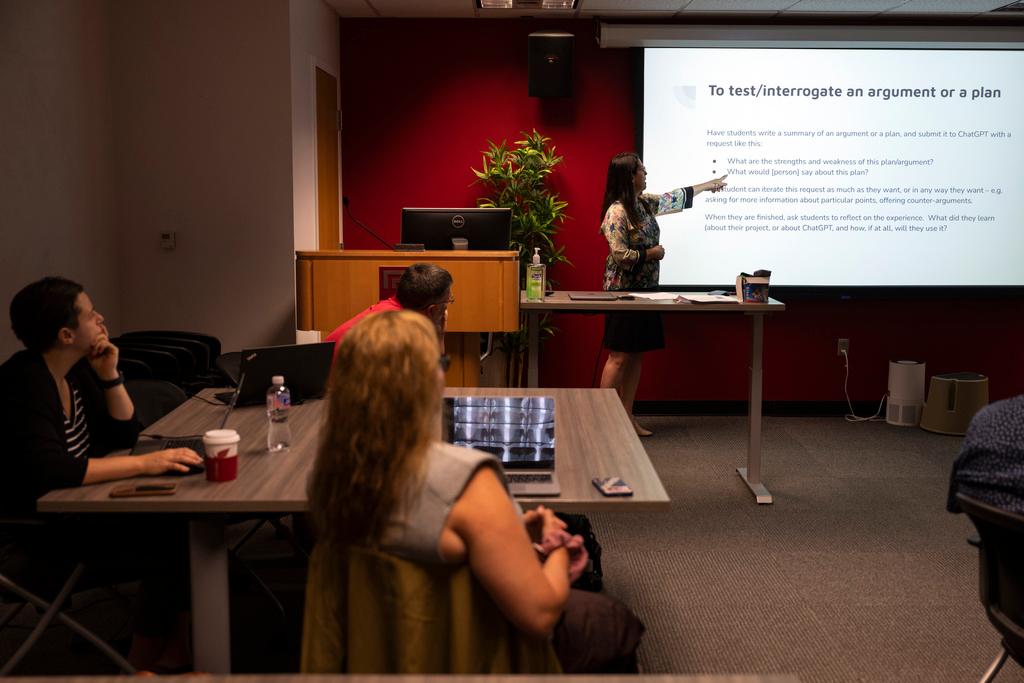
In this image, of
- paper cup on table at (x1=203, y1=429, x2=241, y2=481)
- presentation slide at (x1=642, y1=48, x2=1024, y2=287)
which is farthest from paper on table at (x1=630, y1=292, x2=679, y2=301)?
paper cup on table at (x1=203, y1=429, x2=241, y2=481)

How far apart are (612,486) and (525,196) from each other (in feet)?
14.1

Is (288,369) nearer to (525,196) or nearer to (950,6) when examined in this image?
(525,196)

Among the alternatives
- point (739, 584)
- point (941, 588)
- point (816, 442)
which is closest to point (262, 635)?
point (739, 584)

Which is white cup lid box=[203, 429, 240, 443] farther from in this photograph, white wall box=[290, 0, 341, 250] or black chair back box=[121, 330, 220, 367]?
white wall box=[290, 0, 341, 250]

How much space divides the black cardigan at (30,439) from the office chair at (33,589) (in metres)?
0.08

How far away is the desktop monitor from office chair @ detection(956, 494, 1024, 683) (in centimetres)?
282

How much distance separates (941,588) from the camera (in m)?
3.70

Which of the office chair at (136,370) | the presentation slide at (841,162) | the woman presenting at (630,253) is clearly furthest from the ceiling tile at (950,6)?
the office chair at (136,370)

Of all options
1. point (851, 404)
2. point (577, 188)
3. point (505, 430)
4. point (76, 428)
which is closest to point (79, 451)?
point (76, 428)

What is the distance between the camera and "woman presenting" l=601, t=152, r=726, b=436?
5461mm

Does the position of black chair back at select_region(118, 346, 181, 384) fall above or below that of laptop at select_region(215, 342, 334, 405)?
below

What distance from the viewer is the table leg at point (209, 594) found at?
2.34m

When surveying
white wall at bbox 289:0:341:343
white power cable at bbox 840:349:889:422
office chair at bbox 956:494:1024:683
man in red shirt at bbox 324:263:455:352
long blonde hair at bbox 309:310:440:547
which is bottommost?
white power cable at bbox 840:349:889:422

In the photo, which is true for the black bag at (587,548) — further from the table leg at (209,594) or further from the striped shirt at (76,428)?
the striped shirt at (76,428)
